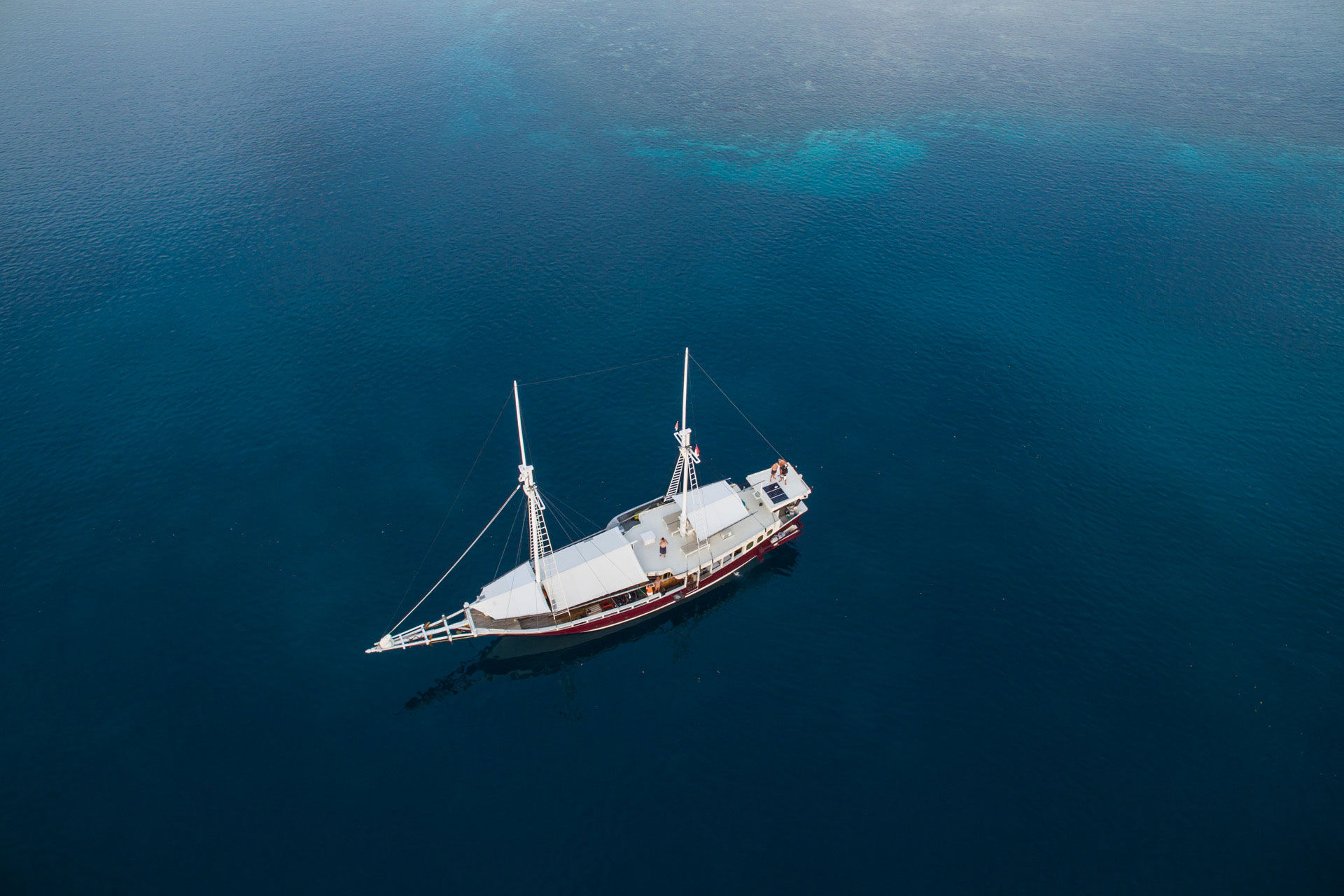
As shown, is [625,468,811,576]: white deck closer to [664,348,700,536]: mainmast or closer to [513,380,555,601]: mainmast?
[664,348,700,536]: mainmast

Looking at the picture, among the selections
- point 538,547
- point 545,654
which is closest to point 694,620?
point 545,654

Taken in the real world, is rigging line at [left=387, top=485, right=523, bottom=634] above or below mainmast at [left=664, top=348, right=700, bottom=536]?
below

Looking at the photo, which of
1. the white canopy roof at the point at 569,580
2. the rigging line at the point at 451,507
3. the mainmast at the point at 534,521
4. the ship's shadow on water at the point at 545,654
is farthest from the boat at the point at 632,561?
the rigging line at the point at 451,507

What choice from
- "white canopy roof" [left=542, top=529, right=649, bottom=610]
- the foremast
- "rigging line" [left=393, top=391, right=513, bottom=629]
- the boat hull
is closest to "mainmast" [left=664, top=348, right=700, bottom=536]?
the boat hull

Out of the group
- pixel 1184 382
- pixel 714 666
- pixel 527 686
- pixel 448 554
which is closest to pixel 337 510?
pixel 448 554

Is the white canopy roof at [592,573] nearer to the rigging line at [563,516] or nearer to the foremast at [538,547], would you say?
the foremast at [538,547]

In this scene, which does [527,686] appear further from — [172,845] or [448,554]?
[172,845]
